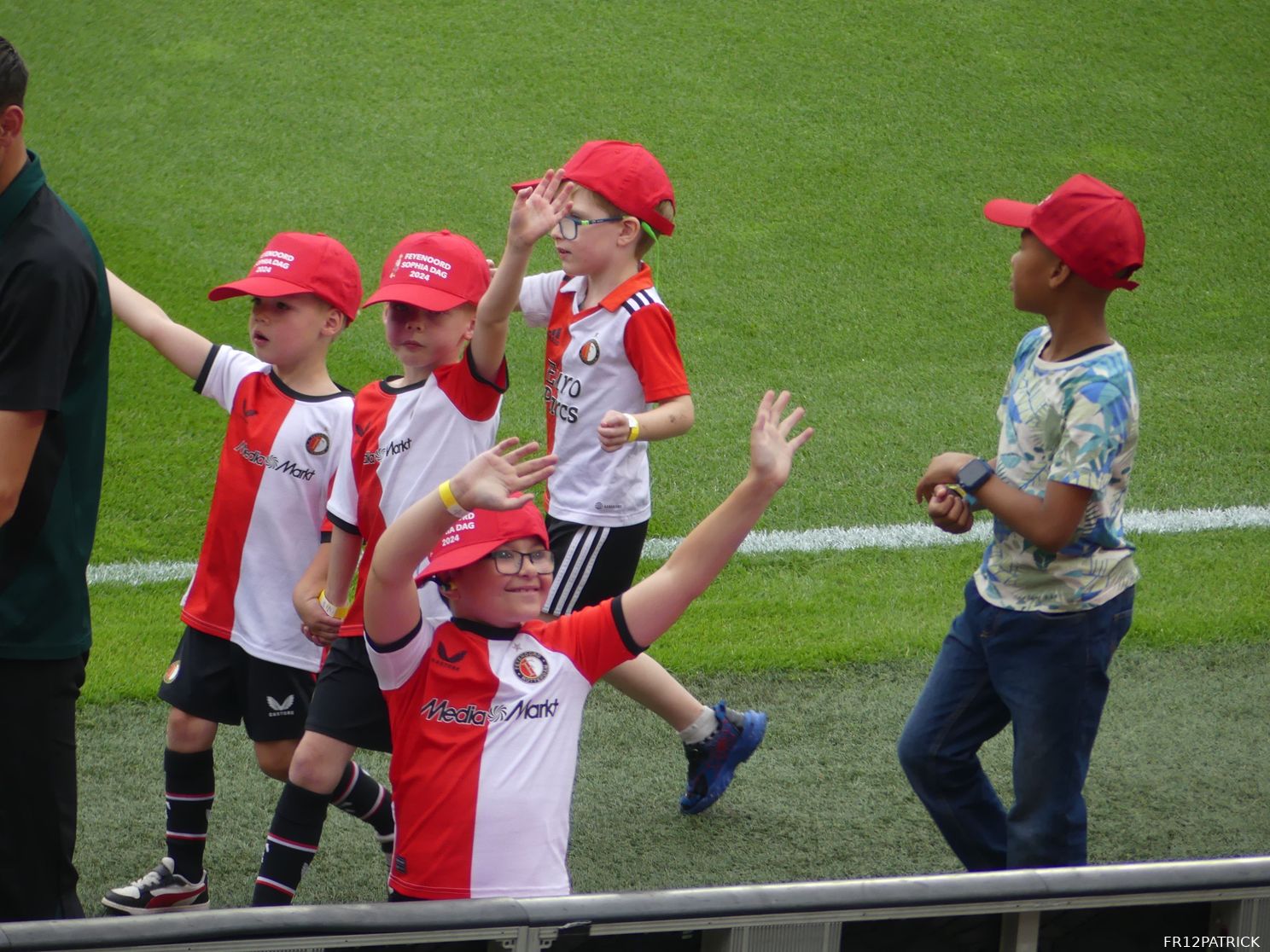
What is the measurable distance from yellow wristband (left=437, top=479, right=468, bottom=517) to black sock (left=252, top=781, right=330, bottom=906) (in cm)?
125

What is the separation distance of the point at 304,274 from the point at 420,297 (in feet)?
1.31

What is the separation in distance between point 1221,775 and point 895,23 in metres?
7.91

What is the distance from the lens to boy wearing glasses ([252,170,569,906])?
137 inches

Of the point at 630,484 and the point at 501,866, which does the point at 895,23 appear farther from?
the point at 501,866

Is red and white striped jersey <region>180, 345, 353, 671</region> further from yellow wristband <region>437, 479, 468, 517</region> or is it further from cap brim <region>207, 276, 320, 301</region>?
yellow wristband <region>437, 479, 468, 517</region>

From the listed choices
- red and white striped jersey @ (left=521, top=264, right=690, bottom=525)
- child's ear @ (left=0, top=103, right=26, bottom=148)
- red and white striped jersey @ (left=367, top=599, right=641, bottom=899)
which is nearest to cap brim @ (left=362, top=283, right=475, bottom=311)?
red and white striped jersey @ (left=521, top=264, right=690, bottom=525)

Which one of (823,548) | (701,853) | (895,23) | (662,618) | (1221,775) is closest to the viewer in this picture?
(662,618)

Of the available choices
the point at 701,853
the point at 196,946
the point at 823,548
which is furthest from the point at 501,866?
the point at 823,548

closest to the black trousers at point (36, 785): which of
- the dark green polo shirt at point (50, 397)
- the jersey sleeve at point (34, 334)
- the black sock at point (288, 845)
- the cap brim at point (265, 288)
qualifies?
the dark green polo shirt at point (50, 397)

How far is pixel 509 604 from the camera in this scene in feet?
9.34

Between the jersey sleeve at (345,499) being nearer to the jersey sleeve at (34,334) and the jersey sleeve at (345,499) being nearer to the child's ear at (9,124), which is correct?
the jersey sleeve at (34,334)

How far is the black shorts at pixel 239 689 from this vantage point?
3717mm

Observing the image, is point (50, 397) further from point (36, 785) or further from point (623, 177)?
point (623, 177)

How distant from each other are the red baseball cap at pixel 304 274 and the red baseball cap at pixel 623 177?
656mm
